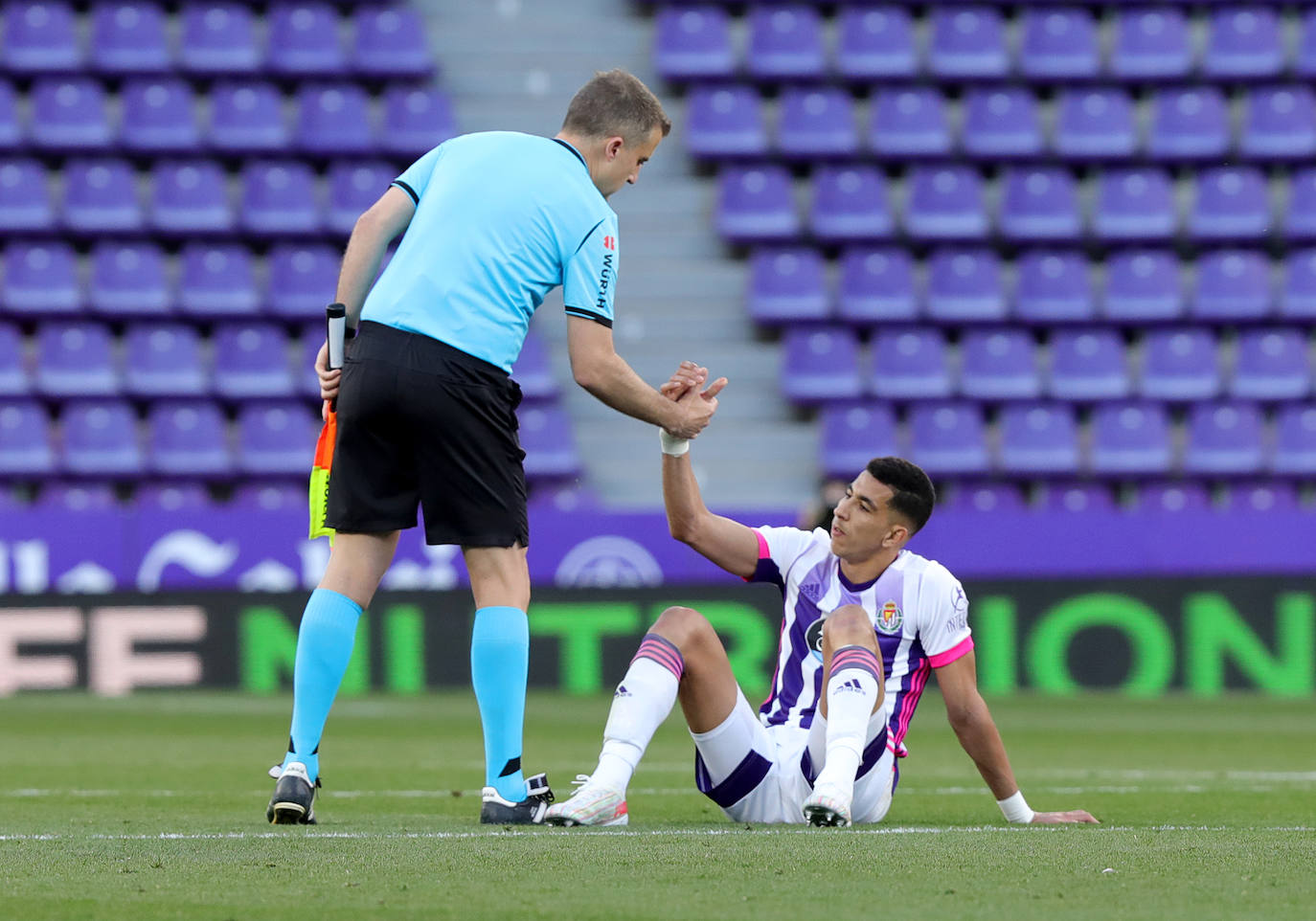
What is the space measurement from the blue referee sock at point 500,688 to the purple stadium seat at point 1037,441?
35.1ft

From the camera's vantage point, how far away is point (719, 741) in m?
4.79

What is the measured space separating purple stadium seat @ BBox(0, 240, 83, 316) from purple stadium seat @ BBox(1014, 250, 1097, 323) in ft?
25.2

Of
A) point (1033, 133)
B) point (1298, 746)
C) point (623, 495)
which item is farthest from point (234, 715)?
point (1033, 133)

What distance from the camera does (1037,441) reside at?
49.4 ft

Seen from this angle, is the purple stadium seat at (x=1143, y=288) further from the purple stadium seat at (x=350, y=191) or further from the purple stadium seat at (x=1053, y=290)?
the purple stadium seat at (x=350, y=191)

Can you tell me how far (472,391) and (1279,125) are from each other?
45.1ft

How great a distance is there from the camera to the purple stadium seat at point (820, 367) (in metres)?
15.3

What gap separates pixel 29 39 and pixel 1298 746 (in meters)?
11.9

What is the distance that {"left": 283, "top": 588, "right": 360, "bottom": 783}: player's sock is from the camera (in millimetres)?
4715

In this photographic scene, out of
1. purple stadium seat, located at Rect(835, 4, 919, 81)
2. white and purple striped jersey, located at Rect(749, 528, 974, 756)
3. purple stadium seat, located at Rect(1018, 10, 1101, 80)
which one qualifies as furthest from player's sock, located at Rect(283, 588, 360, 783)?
purple stadium seat, located at Rect(1018, 10, 1101, 80)

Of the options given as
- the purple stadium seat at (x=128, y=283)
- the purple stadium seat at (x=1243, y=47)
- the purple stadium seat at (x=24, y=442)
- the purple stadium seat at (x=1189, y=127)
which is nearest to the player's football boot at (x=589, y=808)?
the purple stadium seat at (x=24, y=442)

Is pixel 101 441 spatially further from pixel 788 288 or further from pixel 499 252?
pixel 499 252

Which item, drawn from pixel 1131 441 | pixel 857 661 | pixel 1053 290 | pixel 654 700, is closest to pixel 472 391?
Result: pixel 654 700

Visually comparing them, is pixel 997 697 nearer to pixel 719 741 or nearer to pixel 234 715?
pixel 234 715
